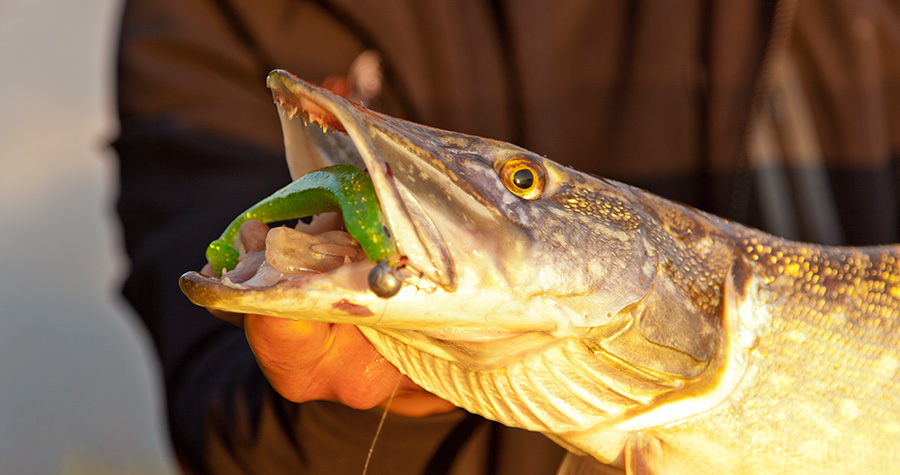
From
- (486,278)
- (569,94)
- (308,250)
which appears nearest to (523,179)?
(486,278)

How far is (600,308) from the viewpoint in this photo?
0.78 m

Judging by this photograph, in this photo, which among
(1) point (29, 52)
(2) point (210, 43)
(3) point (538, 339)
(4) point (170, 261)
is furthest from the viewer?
(1) point (29, 52)

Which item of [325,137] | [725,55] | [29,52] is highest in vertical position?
[29,52]

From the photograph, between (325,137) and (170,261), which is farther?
(170,261)

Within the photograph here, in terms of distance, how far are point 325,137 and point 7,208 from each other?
170 inches

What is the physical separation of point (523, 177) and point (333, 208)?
0.68ft

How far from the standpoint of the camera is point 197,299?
0.69 m

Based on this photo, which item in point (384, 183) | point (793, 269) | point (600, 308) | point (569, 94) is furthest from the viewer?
point (569, 94)

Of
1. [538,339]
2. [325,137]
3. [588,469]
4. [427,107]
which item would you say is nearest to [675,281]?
[538,339]

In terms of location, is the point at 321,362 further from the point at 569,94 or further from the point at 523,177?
the point at 569,94

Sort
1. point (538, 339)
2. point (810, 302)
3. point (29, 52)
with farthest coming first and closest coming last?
point (29, 52) < point (810, 302) < point (538, 339)

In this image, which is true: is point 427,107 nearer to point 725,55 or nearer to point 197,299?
point 725,55

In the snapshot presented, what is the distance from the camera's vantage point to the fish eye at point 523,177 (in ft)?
2.59

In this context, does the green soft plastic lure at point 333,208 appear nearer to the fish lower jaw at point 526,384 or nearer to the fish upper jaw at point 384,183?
the fish upper jaw at point 384,183
